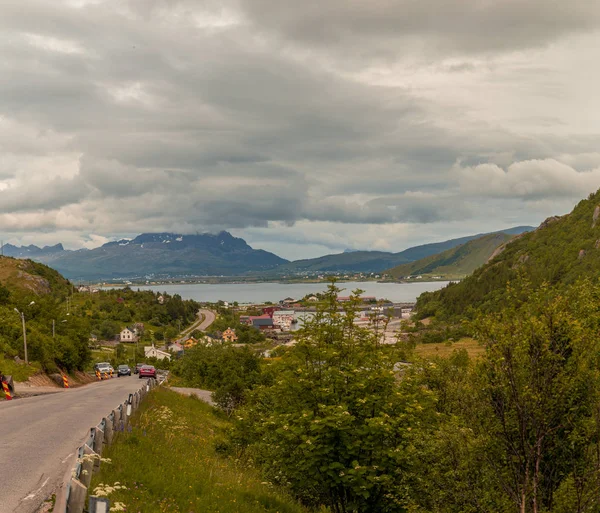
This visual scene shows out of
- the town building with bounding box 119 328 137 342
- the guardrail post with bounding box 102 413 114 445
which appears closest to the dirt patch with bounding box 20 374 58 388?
the guardrail post with bounding box 102 413 114 445

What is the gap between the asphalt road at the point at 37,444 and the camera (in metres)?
11.7

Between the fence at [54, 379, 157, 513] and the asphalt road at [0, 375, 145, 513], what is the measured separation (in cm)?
107

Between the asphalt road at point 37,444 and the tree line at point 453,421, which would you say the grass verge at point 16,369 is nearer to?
the asphalt road at point 37,444

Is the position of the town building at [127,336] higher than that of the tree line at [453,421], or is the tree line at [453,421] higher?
the tree line at [453,421]

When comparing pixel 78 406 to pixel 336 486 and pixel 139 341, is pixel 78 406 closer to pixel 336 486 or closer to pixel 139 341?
pixel 336 486

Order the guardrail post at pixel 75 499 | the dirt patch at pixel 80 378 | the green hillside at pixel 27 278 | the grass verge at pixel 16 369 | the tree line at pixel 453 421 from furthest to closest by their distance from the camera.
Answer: the green hillside at pixel 27 278
the dirt patch at pixel 80 378
the grass verge at pixel 16 369
the tree line at pixel 453 421
the guardrail post at pixel 75 499

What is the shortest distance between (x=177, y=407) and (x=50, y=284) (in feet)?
569

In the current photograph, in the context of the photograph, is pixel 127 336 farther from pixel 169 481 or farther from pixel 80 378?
pixel 169 481

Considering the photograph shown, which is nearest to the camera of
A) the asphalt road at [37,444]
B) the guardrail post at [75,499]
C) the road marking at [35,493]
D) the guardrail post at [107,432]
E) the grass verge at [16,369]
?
the guardrail post at [75,499]

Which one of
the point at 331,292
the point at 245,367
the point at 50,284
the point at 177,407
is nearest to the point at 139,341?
the point at 50,284

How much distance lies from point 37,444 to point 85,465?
6.08 m

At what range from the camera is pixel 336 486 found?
60.8ft

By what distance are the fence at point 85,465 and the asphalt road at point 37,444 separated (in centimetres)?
107

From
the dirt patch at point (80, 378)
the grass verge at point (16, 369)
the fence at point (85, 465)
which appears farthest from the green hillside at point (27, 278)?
the fence at point (85, 465)
